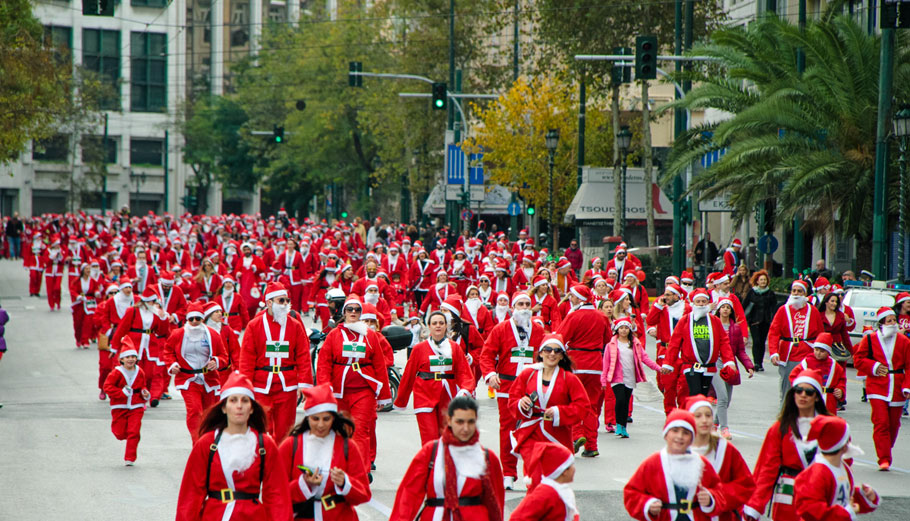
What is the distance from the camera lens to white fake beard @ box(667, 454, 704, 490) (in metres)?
6.79

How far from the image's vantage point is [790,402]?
26.0 ft

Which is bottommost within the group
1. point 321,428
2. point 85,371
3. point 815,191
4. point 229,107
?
point 85,371

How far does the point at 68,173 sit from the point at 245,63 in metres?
14.5

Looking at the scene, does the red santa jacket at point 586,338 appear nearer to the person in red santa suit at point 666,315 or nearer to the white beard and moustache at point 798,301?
the person in red santa suit at point 666,315

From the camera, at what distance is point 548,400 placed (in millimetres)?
9891

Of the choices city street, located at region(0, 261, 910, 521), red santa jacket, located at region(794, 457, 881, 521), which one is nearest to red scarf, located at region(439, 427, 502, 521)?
red santa jacket, located at region(794, 457, 881, 521)

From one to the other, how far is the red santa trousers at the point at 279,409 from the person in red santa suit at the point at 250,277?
14.5 metres

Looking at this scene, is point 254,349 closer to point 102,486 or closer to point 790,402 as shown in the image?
point 102,486

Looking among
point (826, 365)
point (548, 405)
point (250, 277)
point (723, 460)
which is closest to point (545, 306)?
point (826, 365)

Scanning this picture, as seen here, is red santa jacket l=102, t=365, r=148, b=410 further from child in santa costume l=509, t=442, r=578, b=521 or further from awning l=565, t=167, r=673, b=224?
awning l=565, t=167, r=673, b=224

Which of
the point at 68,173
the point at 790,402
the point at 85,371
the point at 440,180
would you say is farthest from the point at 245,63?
the point at 790,402

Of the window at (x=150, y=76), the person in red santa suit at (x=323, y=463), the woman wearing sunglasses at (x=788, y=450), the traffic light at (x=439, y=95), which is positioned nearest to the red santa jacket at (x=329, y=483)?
the person in red santa suit at (x=323, y=463)

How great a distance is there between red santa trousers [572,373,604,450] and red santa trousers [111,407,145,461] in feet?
14.1

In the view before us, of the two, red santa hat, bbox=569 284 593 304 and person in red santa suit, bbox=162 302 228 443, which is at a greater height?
red santa hat, bbox=569 284 593 304
